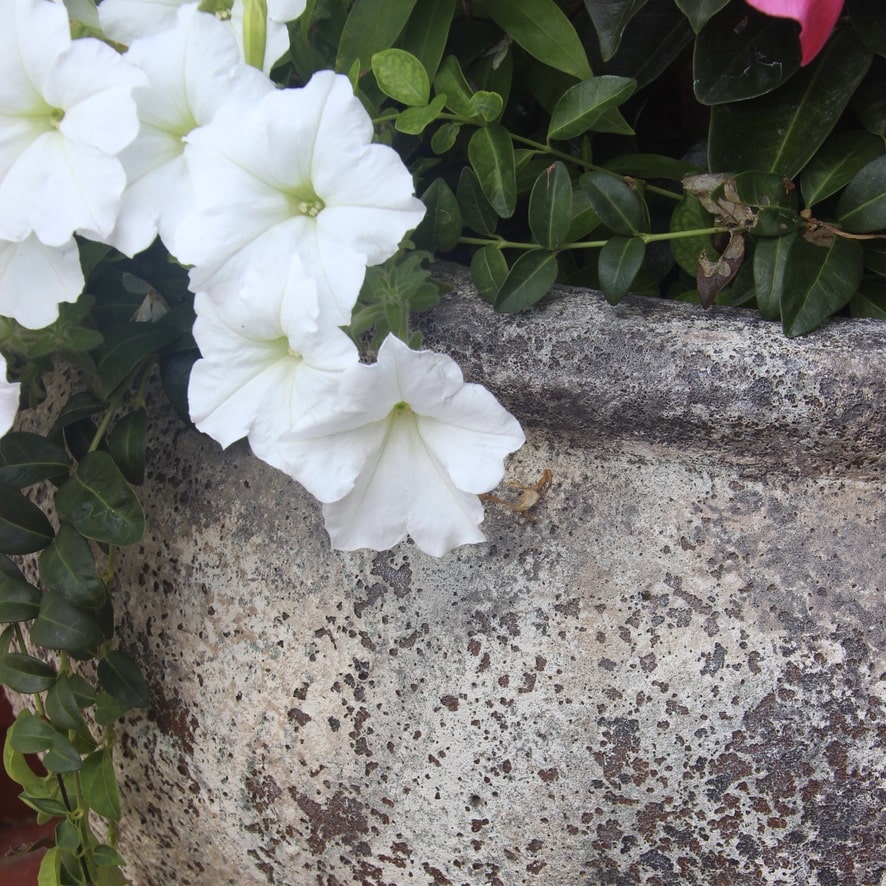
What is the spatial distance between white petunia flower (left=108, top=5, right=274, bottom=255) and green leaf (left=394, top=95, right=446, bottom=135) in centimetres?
11

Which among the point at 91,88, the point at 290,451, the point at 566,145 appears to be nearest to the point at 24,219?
the point at 91,88

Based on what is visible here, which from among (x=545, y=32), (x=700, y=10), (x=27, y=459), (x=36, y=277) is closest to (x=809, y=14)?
(x=700, y=10)

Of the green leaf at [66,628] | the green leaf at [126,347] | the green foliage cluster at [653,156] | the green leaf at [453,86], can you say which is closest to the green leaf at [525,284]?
the green foliage cluster at [653,156]

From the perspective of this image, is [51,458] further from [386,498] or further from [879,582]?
[879,582]

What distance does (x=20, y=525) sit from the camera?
2.07 ft

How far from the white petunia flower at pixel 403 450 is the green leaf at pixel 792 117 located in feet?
0.97

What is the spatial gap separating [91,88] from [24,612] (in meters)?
0.35

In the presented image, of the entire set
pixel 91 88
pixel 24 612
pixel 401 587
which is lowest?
pixel 24 612

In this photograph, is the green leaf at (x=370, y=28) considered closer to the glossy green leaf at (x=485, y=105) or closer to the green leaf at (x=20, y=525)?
the glossy green leaf at (x=485, y=105)

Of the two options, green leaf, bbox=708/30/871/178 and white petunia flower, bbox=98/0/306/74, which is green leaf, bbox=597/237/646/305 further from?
white petunia flower, bbox=98/0/306/74

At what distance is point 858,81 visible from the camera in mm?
611

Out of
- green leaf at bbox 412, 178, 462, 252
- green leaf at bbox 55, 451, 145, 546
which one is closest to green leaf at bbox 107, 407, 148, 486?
green leaf at bbox 55, 451, 145, 546

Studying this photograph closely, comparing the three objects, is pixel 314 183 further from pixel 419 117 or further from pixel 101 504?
pixel 101 504

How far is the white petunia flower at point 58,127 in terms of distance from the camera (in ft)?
1.48
